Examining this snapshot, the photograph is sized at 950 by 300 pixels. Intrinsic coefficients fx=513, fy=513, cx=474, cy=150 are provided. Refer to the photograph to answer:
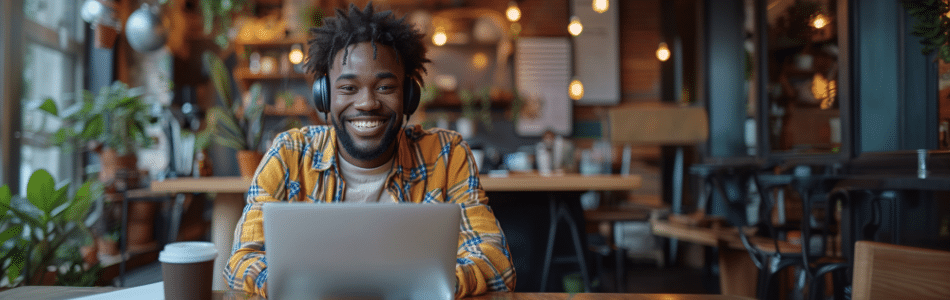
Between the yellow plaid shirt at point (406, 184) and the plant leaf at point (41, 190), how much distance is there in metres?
1.01

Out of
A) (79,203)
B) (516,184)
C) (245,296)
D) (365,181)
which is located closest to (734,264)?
(516,184)

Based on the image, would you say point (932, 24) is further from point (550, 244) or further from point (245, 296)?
point (245, 296)

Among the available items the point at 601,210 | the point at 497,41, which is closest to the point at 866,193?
the point at 601,210

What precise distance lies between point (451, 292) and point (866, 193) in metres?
2.11

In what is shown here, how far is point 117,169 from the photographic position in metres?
3.27

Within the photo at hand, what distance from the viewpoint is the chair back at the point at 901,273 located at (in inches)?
33.0

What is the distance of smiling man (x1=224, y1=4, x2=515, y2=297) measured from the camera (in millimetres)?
1157

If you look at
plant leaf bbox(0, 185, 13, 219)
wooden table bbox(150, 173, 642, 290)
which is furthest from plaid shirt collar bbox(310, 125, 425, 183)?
plant leaf bbox(0, 185, 13, 219)

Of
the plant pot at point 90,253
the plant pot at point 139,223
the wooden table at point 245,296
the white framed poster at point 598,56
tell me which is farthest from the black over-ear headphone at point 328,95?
the white framed poster at point 598,56

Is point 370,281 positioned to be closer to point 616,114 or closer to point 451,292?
point 451,292

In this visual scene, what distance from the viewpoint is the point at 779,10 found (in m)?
3.19

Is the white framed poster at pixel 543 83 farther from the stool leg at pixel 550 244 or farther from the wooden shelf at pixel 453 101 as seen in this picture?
the stool leg at pixel 550 244

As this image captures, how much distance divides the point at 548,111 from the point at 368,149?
3824 mm

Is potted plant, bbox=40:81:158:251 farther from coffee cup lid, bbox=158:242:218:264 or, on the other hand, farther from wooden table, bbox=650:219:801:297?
wooden table, bbox=650:219:801:297
